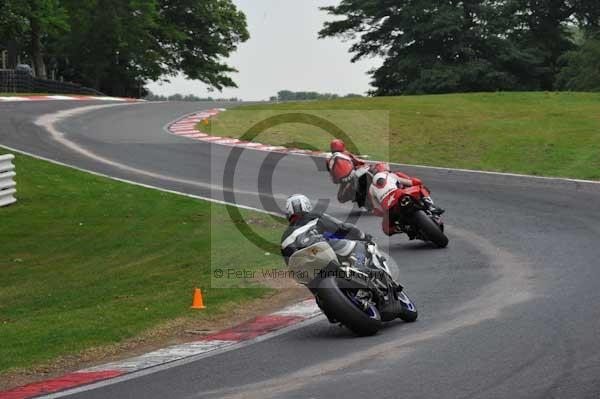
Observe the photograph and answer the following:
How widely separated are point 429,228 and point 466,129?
54.1 ft

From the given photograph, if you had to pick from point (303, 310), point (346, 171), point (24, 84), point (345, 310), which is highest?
point (24, 84)

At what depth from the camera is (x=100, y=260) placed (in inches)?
607

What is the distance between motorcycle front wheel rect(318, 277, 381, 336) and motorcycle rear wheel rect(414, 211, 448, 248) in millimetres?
Result: 4942

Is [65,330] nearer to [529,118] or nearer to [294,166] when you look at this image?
[294,166]

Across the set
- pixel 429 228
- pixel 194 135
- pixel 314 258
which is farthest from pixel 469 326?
pixel 194 135

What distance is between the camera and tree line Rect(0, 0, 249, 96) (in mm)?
65625

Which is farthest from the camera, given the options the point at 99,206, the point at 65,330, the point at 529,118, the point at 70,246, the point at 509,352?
the point at 529,118

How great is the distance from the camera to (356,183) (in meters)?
17.3

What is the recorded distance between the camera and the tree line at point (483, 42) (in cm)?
5850

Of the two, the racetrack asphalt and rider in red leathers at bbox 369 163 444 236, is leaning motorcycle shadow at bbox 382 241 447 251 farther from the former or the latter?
rider in red leathers at bbox 369 163 444 236

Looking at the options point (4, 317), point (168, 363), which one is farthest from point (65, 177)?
point (168, 363)

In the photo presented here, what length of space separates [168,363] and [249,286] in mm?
3966

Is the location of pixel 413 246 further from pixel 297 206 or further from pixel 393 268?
pixel 297 206

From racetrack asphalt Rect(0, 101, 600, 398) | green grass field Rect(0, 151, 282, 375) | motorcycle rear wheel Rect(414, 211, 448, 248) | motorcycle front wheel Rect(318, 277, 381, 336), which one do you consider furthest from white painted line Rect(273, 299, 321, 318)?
motorcycle rear wheel Rect(414, 211, 448, 248)
